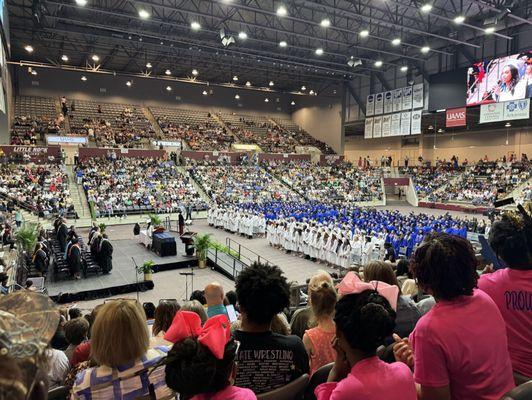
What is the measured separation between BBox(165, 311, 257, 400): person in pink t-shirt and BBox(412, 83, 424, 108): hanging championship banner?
100ft

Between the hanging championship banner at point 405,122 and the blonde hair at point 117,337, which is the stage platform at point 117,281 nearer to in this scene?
the blonde hair at point 117,337

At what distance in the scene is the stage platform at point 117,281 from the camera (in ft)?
31.4

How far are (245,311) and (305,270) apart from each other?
10423 mm

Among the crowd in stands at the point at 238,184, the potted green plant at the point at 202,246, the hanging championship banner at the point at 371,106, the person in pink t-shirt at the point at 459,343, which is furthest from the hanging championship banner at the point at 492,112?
the person in pink t-shirt at the point at 459,343

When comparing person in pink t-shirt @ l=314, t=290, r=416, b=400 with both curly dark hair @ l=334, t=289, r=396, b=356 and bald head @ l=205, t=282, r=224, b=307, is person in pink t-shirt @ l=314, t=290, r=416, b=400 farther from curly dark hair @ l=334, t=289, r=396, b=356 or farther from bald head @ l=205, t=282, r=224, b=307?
bald head @ l=205, t=282, r=224, b=307

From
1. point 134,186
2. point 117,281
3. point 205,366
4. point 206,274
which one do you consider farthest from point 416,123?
point 205,366

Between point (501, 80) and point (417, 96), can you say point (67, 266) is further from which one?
point (417, 96)

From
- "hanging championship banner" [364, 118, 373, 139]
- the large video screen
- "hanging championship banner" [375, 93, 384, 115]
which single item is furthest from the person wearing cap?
"hanging championship banner" [364, 118, 373, 139]

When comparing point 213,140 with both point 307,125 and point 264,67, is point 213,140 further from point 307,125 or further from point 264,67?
point 307,125

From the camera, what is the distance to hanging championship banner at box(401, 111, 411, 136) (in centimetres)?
2884

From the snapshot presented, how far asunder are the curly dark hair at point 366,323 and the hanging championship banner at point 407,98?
1199 inches

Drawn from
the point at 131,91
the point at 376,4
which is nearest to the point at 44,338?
the point at 376,4

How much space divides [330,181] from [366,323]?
34.4m

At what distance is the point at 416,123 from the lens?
2838 cm
